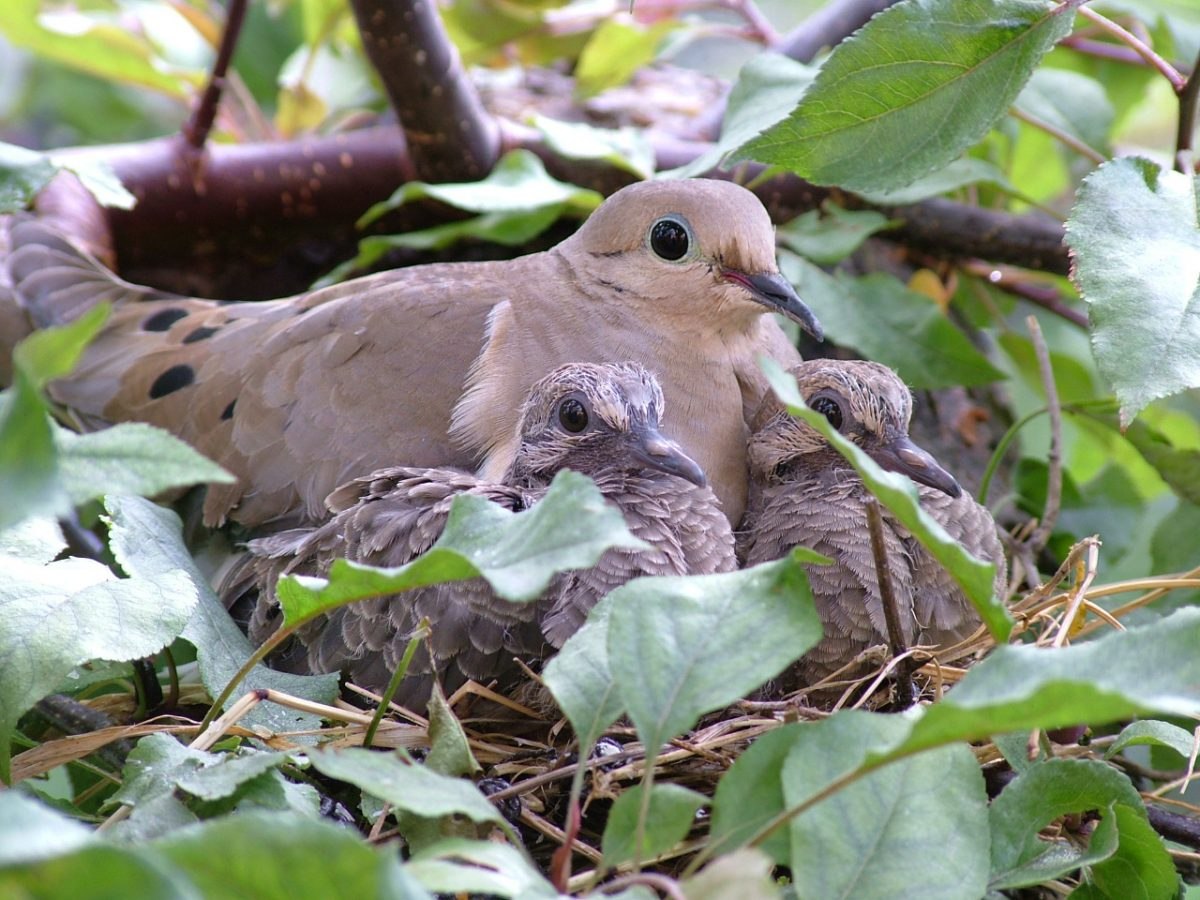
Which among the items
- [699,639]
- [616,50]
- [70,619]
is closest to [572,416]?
[70,619]

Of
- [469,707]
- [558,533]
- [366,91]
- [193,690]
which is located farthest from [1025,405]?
[558,533]

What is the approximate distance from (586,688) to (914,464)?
3.55 ft

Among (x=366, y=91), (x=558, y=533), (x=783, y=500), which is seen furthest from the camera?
(x=366, y=91)

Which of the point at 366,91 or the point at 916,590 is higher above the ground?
the point at 366,91

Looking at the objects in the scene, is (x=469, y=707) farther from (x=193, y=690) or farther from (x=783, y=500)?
(x=783, y=500)

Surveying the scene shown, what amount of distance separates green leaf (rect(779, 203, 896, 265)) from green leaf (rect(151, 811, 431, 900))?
201cm

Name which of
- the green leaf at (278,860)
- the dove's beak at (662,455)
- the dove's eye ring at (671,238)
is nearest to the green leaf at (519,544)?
Result: the green leaf at (278,860)

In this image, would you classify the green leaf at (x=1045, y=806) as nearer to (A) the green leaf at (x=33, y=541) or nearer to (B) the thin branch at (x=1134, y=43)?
(B) the thin branch at (x=1134, y=43)

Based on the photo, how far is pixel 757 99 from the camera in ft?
6.79

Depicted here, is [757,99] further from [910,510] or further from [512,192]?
[910,510]

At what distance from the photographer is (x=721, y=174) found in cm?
286

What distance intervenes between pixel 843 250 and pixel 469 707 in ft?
4.10

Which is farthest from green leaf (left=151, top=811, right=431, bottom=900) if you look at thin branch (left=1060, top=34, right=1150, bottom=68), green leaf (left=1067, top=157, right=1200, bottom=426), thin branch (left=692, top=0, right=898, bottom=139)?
thin branch (left=1060, top=34, right=1150, bottom=68)

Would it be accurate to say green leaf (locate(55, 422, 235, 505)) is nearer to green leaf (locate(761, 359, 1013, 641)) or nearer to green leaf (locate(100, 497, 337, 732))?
green leaf (locate(761, 359, 1013, 641))
